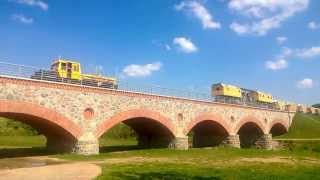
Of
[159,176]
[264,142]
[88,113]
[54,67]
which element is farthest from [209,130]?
[159,176]

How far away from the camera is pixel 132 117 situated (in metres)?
28.8

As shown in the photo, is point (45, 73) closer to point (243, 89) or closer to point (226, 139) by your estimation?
point (226, 139)

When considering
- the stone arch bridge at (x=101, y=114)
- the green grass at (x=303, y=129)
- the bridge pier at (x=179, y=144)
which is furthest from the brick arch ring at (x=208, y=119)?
the green grass at (x=303, y=129)

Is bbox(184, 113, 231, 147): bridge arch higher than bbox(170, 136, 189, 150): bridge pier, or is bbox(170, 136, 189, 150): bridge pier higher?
bbox(184, 113, 231, 147): bridge arch

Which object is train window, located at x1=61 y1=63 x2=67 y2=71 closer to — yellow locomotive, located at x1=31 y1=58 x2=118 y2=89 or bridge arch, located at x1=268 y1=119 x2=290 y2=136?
yellow locomotive, located at x1=31 y1=58 x2=118 y2=89

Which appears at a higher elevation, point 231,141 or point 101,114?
point 101,114

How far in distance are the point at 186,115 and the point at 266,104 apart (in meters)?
26.8

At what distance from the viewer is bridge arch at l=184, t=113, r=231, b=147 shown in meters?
37.0

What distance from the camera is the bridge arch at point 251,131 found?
4622 centimetres

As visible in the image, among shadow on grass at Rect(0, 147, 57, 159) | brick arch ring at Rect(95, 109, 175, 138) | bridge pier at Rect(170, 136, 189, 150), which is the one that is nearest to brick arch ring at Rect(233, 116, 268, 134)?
bridge pier at Rect(170, 136, 189, 150)

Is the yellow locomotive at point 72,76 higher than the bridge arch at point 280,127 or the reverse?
higher

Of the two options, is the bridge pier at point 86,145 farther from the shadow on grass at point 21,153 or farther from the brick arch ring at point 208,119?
the brick arch ring at point 208,119

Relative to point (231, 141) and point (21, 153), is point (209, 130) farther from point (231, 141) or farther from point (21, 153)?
point (21, 153)

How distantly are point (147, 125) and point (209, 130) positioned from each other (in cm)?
1108
